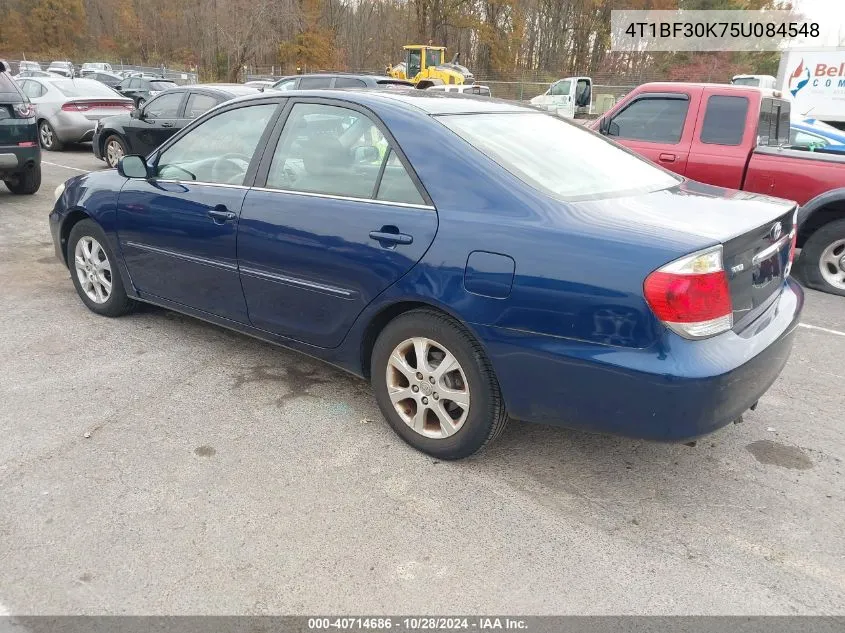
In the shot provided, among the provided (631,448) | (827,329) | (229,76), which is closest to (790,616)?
(631,448)

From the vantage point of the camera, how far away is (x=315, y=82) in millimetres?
13078

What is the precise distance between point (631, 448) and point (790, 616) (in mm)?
1134

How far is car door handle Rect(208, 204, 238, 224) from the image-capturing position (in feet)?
11.9

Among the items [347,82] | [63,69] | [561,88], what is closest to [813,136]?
[347,82]

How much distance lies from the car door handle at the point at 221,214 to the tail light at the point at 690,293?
90.5 inches

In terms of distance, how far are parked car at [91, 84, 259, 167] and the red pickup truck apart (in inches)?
209

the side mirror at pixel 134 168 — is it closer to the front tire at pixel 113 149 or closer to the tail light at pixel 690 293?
the tail light at pixel 690 293

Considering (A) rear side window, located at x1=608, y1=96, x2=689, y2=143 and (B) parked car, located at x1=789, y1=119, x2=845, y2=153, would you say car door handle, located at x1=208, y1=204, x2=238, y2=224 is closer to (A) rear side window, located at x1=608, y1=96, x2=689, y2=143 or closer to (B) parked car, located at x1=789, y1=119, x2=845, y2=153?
(A) rear side window, located at x1=608, y1=96, x2=689, y2=143

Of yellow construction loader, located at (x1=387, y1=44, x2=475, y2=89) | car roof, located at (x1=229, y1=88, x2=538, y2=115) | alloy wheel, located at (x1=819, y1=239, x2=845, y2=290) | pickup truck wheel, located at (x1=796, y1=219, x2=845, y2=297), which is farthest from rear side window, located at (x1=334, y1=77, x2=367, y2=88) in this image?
yellow construction loader, located at (x1=387, y1=44, x2=475, y2=89)

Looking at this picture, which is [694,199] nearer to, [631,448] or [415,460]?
[631,448]

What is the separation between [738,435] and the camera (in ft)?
11.1

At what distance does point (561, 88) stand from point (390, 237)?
26389 millimetres

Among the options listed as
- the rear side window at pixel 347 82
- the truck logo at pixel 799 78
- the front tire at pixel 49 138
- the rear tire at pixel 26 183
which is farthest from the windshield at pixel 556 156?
the truck logo at pixel 799 78

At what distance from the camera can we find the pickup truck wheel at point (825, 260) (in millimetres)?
6039
